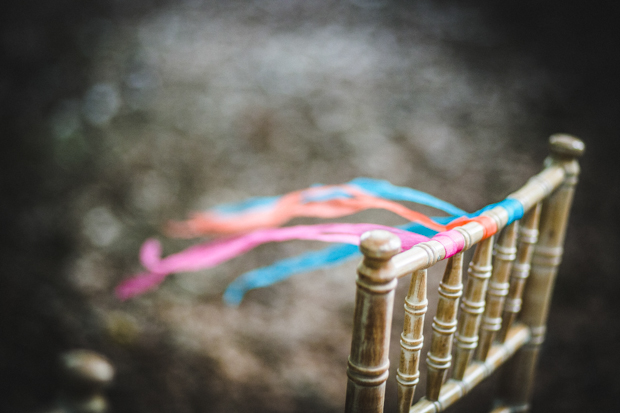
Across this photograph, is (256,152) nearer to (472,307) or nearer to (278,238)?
(278,238)

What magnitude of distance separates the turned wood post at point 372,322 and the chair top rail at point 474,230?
0.02 metres

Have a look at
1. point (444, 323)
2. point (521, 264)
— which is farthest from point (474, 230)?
point (521, 264)

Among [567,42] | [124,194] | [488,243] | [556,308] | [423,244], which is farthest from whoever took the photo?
[567,42]

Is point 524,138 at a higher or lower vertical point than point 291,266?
higher

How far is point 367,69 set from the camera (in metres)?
3.07

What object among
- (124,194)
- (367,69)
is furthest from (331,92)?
(124,194)

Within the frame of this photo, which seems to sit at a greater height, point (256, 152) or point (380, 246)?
point (256, 152)

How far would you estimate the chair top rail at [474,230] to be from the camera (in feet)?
1.69

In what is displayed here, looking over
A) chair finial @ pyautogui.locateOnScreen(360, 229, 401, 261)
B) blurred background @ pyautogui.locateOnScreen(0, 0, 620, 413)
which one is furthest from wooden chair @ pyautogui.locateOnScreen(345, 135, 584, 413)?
blurred background @ pyautogui.locateOnScreen(0, 0, 620, 413)

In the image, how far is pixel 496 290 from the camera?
0.77m

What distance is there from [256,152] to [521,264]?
6.54 ft

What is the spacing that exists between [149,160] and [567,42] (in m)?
2.78

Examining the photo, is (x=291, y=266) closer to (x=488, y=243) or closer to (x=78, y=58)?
(x=488, y=243)

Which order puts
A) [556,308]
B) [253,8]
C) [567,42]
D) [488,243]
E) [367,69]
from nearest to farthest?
1. [488,243]
2. [556,308]
3. [567,42]
4. [367,69]
5. [253,8]
